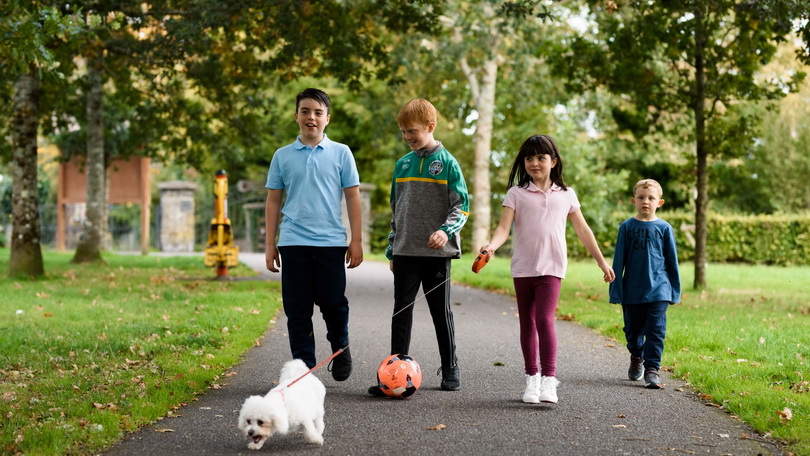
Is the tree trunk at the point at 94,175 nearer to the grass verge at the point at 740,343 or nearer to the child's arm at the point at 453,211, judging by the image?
the grass verge at the point at 740,343

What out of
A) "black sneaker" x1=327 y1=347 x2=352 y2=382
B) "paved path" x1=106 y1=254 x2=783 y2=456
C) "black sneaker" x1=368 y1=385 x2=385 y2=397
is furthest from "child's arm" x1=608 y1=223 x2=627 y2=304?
"black sneaker" x1=327 y1=347 x2=352 y2=382

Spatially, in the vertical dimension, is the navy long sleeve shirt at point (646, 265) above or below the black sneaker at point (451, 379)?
above

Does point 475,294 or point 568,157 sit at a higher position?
point 568,157

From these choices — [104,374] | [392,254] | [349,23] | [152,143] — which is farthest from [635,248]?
[152,143]

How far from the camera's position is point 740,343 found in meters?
7.59

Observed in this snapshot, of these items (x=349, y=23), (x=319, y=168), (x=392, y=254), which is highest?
(x=349, y=23)

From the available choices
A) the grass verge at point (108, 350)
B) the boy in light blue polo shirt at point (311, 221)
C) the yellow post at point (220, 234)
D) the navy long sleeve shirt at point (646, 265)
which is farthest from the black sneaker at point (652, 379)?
the yellow post at point (220, 234)

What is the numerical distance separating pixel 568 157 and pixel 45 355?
76.5 feet

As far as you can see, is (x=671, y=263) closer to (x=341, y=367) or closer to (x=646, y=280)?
(x=646, y=280)

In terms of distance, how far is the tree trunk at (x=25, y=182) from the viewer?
13727 mm

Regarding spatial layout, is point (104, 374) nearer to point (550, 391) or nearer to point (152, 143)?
point (550, 391)

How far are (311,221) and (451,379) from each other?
56.7 inches

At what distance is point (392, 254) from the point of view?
528cm

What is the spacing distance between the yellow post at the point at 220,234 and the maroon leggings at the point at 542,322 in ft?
30.8
